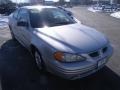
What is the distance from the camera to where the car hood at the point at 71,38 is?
150 inches

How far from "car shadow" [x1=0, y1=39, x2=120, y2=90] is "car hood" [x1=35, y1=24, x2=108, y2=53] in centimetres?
82

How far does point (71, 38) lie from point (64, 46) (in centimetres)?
40

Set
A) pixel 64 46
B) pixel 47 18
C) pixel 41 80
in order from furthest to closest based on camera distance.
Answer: pixel 47 18, pixel 41 80, pixel 64 46

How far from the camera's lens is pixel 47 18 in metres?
5.26

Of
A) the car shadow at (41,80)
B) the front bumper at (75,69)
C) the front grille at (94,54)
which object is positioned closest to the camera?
the front bumper at (75,69)

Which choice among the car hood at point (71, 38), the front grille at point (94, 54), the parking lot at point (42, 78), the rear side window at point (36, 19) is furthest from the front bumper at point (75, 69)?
the rear side window at point (36, 19)

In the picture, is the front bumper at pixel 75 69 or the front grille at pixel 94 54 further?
the front grille at pixel 94 54

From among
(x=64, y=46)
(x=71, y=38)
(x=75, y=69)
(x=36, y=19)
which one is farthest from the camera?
(x=36, y=19)

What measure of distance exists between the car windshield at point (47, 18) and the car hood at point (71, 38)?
0.29 metres

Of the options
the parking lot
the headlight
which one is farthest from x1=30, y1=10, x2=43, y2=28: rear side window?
the headlight

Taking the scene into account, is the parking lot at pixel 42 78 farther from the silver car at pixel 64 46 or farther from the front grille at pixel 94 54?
the front grille at pixel 94 54

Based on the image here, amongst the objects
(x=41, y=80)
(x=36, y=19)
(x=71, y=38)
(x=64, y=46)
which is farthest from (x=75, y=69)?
(x=36, y=19)

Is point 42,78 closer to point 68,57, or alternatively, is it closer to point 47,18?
point 68,57

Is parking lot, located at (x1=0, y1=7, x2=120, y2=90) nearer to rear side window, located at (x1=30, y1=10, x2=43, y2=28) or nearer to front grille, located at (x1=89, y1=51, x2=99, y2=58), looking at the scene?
Answer: front grille, located at (x1=89, y1=51, x2=99, y2=58)
